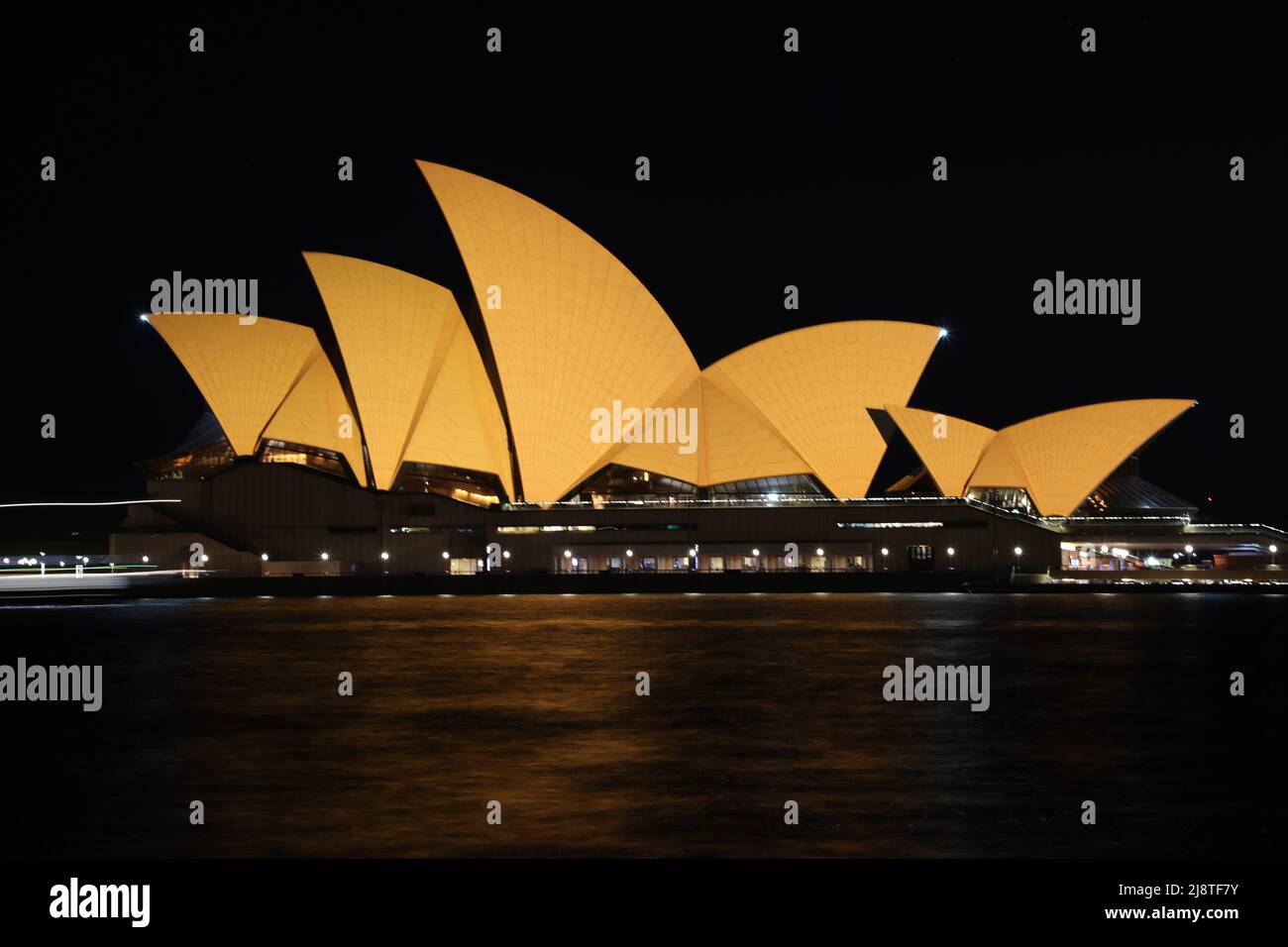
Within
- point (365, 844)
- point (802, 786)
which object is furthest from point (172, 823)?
point (802, 786)

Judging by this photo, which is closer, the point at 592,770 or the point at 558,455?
the point at 592,770

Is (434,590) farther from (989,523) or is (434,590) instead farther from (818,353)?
(989,523)

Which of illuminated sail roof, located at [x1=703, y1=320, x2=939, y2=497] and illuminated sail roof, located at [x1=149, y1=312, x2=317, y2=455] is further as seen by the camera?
illuminated sail roof, located at [x1=703, y1=320, x2=939, y2=497]

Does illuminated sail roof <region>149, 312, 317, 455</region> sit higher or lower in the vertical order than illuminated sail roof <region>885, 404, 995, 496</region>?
higher

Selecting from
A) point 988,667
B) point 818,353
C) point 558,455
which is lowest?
point 988,667

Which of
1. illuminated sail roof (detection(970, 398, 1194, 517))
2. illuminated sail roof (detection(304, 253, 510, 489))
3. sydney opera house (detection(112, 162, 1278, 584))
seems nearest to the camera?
illuminated sail roof (detection(304, 253, 510, 489))

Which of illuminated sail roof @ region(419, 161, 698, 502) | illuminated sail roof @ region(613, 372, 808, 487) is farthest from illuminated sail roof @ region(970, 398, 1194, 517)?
illuminated sail roof @ region(419, 161, 698, 502)

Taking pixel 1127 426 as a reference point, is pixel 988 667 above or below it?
below

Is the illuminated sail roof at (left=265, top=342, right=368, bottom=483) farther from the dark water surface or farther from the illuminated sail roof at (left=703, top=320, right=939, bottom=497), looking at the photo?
the dark water surface
